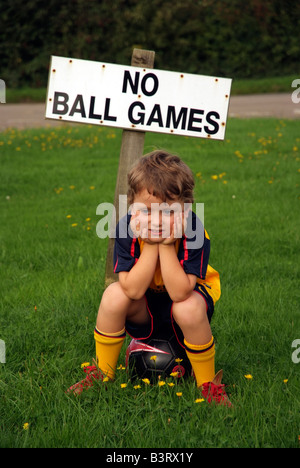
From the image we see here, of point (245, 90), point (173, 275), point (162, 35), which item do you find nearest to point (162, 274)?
point (173, 275)

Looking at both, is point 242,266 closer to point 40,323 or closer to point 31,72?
point 40,323

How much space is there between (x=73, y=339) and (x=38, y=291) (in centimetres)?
79

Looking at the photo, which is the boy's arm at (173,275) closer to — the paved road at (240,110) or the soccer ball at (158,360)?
the soccer ball at (158,360)

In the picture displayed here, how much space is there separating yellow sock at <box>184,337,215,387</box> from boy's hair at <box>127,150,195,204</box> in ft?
2.21

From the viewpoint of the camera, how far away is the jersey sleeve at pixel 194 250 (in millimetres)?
2586

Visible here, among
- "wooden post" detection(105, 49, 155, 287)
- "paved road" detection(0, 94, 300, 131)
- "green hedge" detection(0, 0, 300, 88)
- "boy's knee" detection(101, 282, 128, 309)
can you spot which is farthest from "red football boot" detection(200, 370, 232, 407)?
"green hedge" detection(0, 0, 300, 88)

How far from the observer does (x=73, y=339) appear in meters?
3.24

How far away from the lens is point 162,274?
251 centimetres

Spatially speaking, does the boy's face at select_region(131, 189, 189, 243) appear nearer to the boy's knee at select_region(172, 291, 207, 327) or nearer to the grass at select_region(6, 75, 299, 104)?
the boy's knee at select_region(172, 291, 207, 327)

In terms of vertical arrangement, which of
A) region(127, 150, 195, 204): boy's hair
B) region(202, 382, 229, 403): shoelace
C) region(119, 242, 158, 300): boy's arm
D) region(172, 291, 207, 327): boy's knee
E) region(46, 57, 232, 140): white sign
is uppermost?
region(46, 57, 232, 140): white sign

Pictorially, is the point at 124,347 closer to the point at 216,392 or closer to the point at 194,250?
the point at 216,392

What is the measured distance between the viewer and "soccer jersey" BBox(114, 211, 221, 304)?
102 inches

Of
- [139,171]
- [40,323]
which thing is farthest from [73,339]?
[139,171]

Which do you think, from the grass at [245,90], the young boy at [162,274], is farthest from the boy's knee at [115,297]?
the grass at [245,90]
